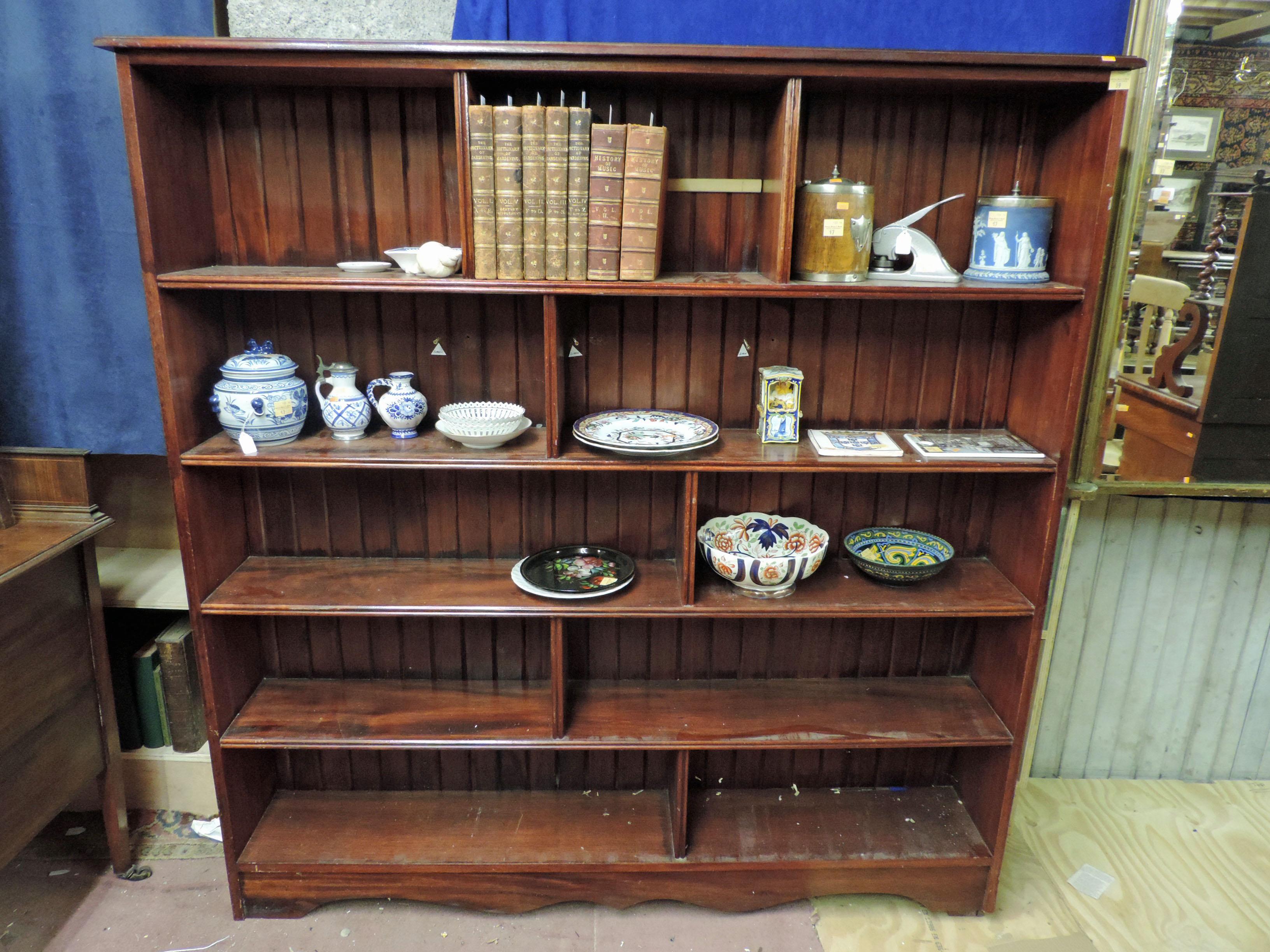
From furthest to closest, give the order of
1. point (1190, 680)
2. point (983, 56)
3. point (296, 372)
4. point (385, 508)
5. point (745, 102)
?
1. point (1190, 680)
2. point (385, 508)
3. point (296, 372)
4. point (745, 102)
5. point (983, 56)

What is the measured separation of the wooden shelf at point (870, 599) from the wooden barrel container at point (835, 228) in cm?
73

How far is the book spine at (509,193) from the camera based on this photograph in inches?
66.0

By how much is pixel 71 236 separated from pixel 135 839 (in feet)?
5.13

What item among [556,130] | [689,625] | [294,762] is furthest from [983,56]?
[294,762]

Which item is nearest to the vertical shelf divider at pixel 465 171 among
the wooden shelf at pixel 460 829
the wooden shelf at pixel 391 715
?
the wooden shelf at pixel 391 715

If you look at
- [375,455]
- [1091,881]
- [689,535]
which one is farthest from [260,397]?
[1091,881]

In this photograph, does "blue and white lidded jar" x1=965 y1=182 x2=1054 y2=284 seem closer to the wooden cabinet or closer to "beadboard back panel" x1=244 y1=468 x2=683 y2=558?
"beadboard back panel" x1=244 y1=468 x2=683 y2=558

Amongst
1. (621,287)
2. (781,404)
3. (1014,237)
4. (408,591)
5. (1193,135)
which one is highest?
(1193,135)

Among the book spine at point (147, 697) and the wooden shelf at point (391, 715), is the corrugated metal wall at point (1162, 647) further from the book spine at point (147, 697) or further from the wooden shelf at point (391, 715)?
the book spine at point (147, 697)

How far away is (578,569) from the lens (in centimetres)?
208

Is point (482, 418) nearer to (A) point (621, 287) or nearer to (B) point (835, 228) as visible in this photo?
(A) point (621, 287)

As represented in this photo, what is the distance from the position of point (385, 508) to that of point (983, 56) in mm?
1654

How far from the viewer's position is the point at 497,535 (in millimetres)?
2189

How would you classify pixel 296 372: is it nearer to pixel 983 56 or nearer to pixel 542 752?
pixel 542 752
